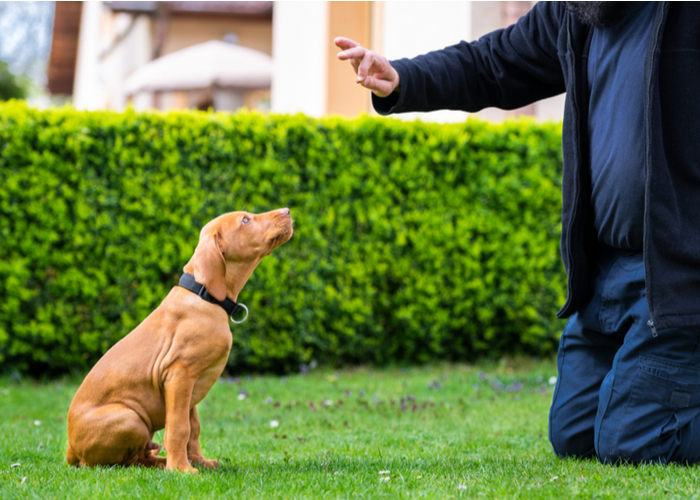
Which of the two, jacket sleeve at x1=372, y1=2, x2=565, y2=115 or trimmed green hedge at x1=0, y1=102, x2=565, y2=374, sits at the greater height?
jacket sleeve at x1=372, y1=2, x2=565, y2=115

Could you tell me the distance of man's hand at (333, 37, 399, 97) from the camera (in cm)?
312

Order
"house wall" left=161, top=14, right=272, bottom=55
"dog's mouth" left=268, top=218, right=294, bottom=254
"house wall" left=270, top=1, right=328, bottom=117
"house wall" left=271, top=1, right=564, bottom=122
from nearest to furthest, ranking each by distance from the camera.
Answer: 1. "dog's mouth" left=268, top=218, right=294, bottom=254
2. "house wall" left=271, top=1, right=564, bottom=122
3. "house wall" left=270, top=1, right=328, bottom=117
4. "house wall" left=161, top=14, right=272, bottom=55

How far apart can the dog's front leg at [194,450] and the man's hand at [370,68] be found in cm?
179

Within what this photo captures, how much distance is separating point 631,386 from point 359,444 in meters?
1.53

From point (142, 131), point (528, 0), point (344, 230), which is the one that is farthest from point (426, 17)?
point (142, 131)

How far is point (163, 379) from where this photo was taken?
9.73ft

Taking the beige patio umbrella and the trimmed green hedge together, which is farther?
the beige patio umbrella

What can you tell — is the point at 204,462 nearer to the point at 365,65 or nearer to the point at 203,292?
→ the point at 203,292

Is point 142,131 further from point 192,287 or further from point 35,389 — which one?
point 192,287

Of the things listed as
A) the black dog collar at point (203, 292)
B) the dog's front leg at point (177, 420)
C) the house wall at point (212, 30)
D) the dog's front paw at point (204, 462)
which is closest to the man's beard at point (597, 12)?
the black dog collar at point (203, 292)

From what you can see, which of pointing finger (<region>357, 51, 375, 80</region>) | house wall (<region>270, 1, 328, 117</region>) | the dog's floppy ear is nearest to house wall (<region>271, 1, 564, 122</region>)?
house wall (<region>270, 1, 328, 117</region>)

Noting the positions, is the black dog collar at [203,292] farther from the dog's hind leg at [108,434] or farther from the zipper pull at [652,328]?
the zipper pull at [652,328]

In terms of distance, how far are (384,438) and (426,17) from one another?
5.74 metres

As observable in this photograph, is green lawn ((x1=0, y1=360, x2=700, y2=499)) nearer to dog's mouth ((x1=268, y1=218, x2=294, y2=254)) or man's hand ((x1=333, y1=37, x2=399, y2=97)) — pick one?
dog's mouth ((x1=268, y1=218, x2=294, y2=254))
